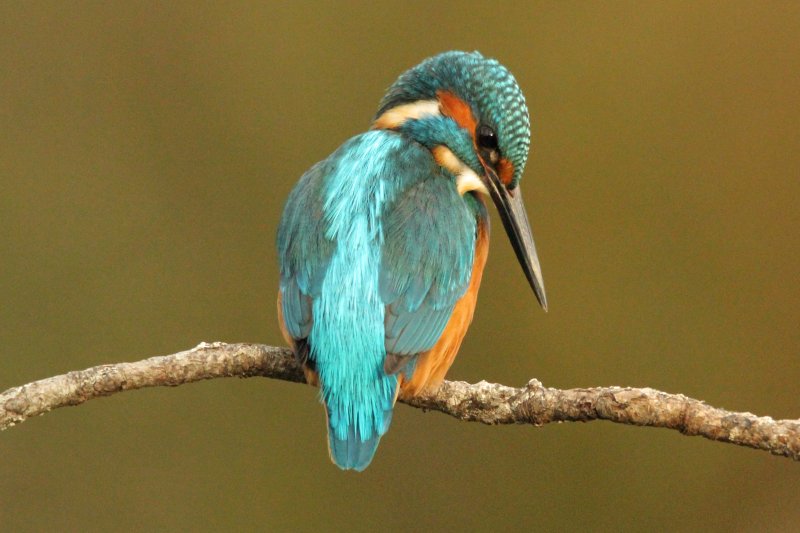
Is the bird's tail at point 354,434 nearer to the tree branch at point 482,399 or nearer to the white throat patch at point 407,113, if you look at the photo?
the tree branch at point 482,399

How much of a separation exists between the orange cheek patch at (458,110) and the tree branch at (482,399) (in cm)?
58

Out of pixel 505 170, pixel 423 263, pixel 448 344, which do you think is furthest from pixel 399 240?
pixel 505 170

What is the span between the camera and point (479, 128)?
2.31m

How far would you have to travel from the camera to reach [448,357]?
2211mm

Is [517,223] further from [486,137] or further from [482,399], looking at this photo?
[482,399]

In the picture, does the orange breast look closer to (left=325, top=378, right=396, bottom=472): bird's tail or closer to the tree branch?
the tree branch

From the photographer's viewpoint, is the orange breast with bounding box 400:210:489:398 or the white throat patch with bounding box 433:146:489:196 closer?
the orange breast with bounding box 400:210:489:398

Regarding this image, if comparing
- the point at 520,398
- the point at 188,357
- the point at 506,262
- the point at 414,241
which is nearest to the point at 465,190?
the point at 414,241

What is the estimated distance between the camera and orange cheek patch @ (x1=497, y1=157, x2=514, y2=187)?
2.31 meters

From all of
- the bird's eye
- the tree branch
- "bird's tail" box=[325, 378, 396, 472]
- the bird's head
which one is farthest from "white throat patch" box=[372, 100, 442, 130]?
"bird's tail" box=[325, 378, 396, 472]

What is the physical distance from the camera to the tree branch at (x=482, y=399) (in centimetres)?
165

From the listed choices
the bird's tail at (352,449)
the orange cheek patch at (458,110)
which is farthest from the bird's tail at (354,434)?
the orange cheek patch at (458,110)

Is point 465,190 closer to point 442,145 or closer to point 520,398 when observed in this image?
point 442,145

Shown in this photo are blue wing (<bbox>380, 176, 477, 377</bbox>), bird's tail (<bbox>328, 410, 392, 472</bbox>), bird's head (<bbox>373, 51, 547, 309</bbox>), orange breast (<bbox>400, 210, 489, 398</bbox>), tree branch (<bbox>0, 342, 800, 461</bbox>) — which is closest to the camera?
tree branch (<bbox>0, 342, 800, 461</bbox>)
